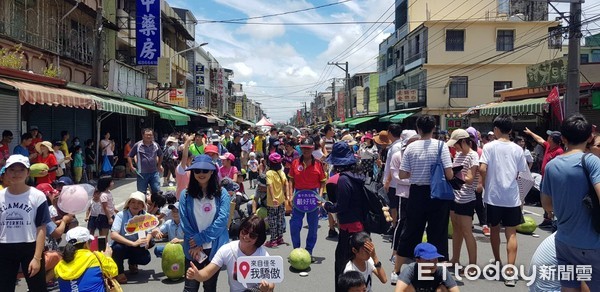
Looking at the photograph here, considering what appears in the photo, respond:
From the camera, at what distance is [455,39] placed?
3238 cm

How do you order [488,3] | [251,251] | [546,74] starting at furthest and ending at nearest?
[488,3], [546,74], [251,251]

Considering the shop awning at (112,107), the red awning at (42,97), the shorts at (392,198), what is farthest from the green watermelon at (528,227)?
the shop awning at (112,107)

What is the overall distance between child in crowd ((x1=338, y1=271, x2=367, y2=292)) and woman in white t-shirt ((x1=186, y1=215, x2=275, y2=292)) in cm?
66

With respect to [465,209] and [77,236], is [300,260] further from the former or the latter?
[77,236]

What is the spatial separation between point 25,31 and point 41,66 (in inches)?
46.7

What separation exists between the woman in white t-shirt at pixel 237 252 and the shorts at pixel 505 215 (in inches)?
122

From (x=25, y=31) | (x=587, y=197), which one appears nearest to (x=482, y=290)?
(x=587, y=197)

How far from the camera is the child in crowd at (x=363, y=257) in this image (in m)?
3.56

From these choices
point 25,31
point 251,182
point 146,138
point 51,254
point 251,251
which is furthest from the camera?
point 251,182

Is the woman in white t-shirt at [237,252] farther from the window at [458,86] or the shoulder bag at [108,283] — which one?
the window at [458,86]

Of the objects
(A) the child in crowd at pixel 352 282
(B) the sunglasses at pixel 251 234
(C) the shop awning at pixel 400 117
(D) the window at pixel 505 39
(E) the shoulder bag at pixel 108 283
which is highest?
(D) the window at pixel 505 39

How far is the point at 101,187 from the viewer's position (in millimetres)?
6191

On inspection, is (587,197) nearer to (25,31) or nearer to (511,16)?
(25,31)

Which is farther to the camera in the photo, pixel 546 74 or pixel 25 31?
pixel 546 74
